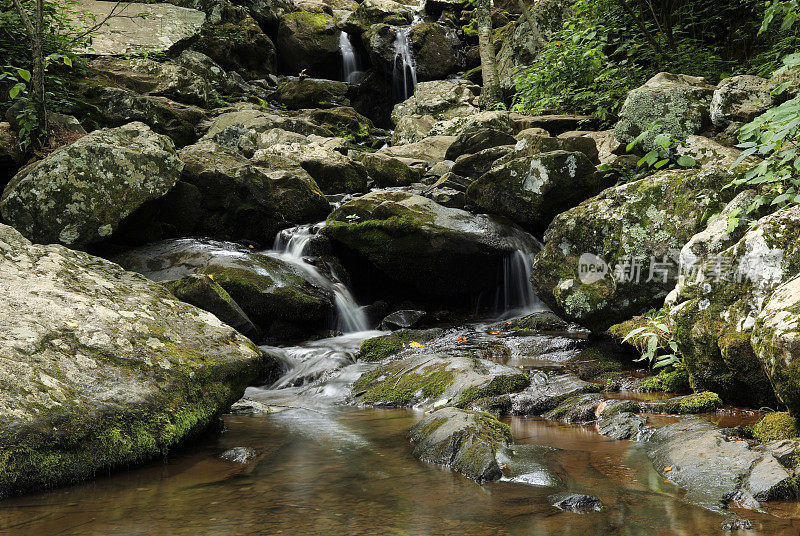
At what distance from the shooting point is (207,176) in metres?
10.3

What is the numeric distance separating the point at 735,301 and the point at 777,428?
1121mm

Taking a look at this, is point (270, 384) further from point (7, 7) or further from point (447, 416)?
point (7, 7)

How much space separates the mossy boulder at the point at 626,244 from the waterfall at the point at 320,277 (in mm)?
3666

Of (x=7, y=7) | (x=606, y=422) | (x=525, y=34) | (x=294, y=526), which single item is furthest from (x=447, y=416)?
(x=525, y=34)

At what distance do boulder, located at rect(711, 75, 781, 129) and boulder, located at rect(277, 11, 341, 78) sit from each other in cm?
1817

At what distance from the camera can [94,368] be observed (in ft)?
11.9

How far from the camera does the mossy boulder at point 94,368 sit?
317cm

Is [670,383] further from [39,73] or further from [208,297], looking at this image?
[39,73]

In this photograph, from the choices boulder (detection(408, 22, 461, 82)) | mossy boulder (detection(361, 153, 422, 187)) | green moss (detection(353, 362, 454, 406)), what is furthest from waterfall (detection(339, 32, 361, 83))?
green moss (detection(353, 362, 454, 406))

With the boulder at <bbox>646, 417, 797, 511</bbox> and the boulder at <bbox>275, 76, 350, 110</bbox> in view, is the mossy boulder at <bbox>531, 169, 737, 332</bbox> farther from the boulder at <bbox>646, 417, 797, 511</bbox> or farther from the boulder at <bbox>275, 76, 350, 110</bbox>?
the boulder at <bbox>275, 76, 350, 110</bbox>

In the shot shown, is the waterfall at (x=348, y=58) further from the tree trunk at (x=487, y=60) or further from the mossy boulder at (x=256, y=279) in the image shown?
the mossy boulder at (x=256, y=279)

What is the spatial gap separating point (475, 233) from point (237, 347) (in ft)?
19.0

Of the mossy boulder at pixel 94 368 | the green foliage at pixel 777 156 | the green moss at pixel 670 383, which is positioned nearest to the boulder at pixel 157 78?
the mossy boulder at pixel 94 368

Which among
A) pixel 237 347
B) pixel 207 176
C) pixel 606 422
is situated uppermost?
pixel 207 176
